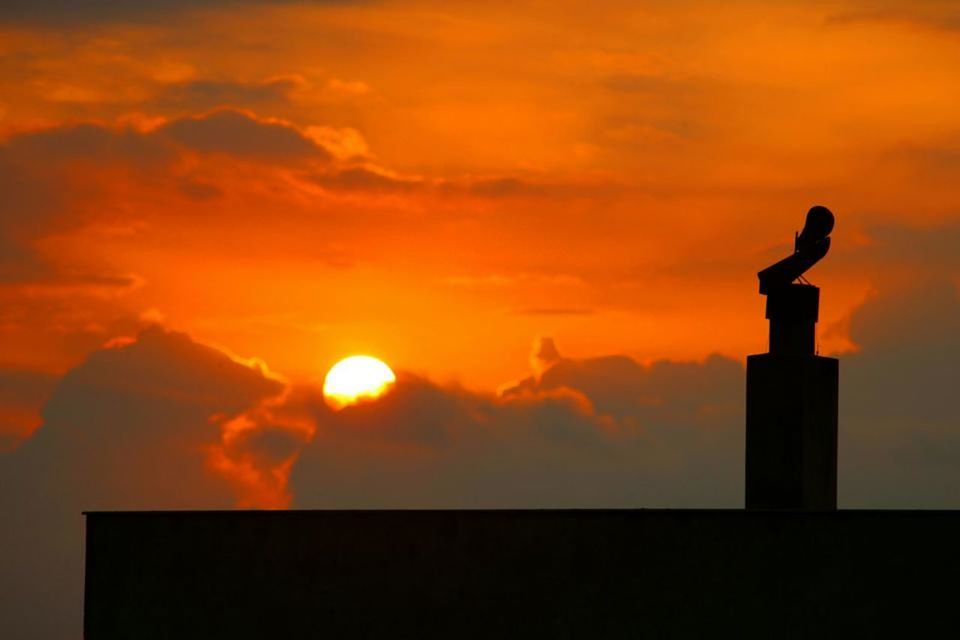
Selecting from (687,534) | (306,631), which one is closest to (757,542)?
(687,534)

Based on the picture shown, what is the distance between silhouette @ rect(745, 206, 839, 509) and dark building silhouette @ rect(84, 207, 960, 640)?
4.28 m

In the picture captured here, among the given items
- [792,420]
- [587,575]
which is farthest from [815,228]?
[587,575]

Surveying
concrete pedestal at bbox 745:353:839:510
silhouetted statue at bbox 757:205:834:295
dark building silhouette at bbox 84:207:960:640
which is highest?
silhouetted statue at bbox 757:205:834:295

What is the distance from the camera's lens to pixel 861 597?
28.7 metres

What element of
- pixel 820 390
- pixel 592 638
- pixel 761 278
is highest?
pixel 761 278

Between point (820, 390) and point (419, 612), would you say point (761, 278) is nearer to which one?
point (820, 390)

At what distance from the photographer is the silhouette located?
33.1 meters

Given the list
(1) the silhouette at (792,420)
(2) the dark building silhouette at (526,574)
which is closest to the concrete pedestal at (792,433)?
(1) the silhouette at (792,420)

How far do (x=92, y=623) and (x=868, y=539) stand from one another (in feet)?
41.8

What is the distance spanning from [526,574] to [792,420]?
22.6 feet

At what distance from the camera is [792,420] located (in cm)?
3322

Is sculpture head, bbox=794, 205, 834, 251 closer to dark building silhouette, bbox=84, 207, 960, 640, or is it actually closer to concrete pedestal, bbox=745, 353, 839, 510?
concrete pedestal, bbox=745, 353, 839, 510

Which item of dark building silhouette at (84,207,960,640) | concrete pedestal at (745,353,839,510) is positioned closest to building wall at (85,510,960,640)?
dark building silhouette at (84,207,960,640)

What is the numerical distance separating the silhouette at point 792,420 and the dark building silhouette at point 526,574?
428 cm
